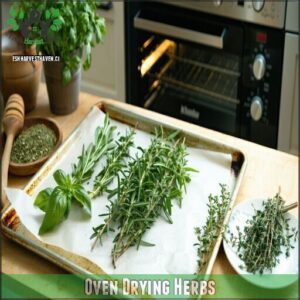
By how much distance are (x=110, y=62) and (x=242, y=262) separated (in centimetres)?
116

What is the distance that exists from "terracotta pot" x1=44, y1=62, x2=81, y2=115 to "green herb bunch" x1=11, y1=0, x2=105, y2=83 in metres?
0.02

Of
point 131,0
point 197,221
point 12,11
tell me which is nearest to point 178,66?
point 131,0

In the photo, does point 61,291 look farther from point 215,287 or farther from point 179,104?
point 179,104

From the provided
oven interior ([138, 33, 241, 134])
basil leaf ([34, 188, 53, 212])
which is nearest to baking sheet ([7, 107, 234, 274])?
basil leaf ([34, 188, 53, 212])

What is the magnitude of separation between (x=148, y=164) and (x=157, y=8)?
0.87m

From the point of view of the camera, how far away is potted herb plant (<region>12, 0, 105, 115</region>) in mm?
1000

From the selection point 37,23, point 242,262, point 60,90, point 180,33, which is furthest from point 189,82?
point 242,262

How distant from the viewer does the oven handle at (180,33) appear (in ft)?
5.30

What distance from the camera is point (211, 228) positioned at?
0.86 metres

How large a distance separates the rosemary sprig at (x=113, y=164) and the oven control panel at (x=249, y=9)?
68cm

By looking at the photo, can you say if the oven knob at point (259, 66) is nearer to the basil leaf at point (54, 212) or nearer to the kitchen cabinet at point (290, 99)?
the kitchen cabinet at point (290, 99)

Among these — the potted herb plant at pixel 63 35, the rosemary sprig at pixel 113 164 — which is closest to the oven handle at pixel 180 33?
the potted herb plant at pixel 63 35

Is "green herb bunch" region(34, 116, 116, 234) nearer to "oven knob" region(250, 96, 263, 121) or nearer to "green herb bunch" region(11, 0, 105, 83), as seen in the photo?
"green herb bunch" region(11, 0, 105, 83)

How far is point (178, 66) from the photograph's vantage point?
5.97 feet
